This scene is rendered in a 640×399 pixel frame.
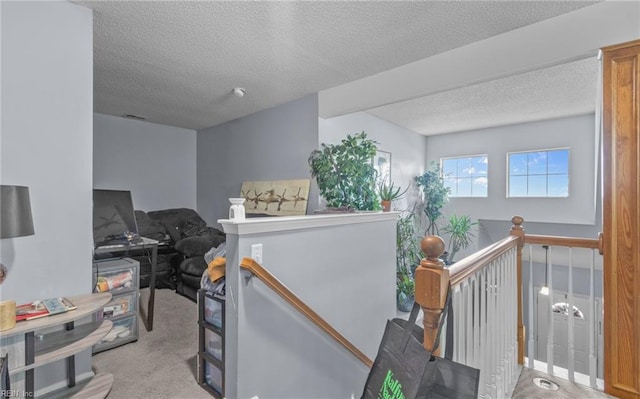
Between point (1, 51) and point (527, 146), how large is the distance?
21.7ft

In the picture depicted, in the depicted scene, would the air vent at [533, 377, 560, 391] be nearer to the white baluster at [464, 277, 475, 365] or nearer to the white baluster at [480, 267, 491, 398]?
the white baluster at [480, 267, 491, 398]

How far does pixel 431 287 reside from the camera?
1.00 meters

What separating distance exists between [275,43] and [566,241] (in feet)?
9.23

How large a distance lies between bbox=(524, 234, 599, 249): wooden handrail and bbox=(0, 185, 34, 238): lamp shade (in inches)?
130

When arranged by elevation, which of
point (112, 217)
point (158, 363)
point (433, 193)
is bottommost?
point (158, 363)

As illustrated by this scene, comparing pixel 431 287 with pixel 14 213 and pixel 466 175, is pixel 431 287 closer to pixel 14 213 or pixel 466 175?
pixel 14 213

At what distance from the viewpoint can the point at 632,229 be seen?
1.85m

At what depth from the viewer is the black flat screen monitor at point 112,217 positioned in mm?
3088

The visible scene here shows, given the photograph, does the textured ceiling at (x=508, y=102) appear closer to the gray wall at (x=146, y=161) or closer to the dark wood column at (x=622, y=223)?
the dark wood column at (x=622, y=223)

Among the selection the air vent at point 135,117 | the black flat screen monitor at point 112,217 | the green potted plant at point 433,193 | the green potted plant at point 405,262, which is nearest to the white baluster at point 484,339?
the green potted plant at point 405,262

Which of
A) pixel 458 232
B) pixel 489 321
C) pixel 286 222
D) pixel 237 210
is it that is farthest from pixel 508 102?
pixel 237 210

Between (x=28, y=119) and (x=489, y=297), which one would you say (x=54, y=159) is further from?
(x=489, y=297)

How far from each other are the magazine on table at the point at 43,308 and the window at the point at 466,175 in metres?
5.99

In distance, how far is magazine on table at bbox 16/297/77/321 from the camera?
160 centimetres
